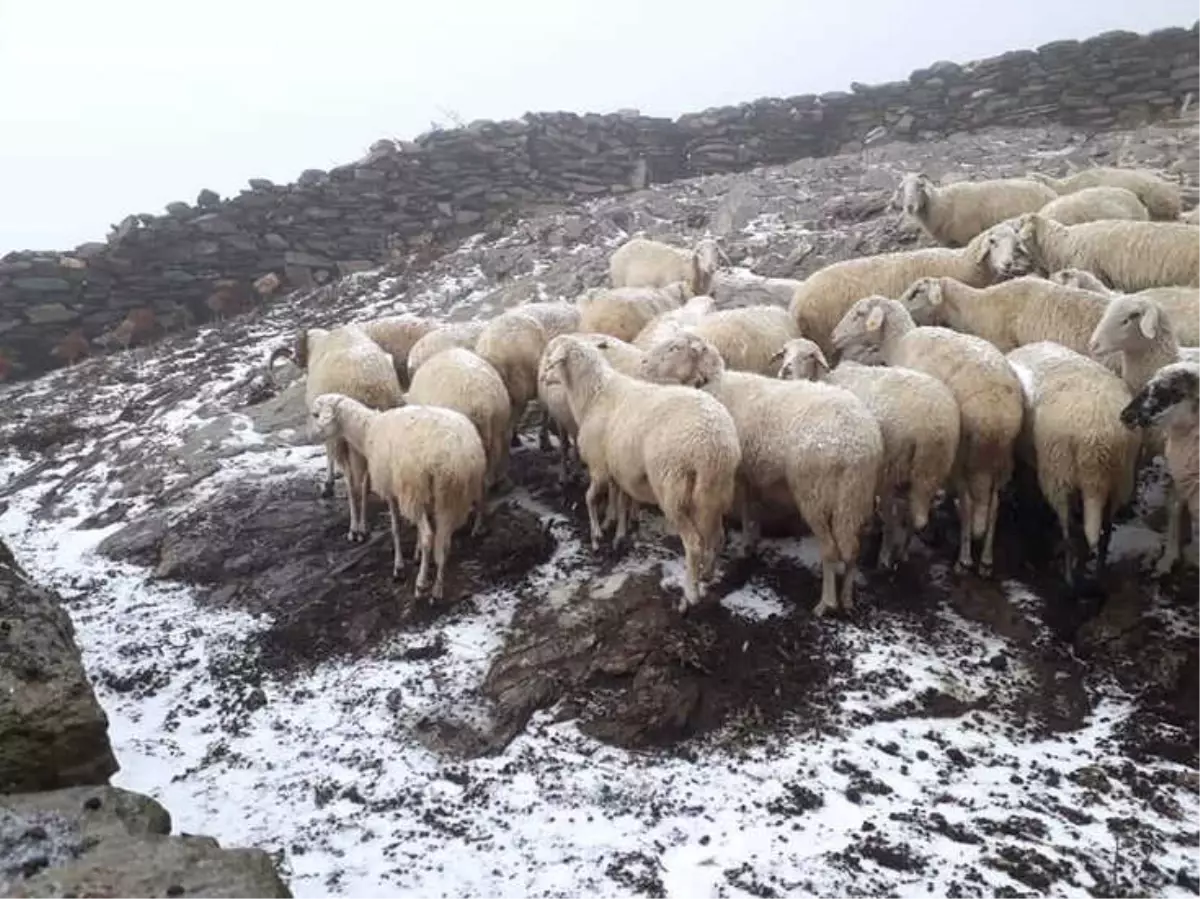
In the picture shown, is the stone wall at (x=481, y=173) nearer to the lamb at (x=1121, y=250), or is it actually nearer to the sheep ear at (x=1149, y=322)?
the lamb at (x=1121, y=250)

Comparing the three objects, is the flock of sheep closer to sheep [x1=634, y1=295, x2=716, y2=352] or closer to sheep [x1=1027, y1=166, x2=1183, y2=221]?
sheep [x1=634, y1=295, x2=716, y2=352]

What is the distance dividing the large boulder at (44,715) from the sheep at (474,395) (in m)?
3.39

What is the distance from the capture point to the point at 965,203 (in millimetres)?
11539

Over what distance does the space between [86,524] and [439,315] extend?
6.13m

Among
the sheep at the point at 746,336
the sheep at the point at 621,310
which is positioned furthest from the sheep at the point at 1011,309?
the sheep at the point at 621,310

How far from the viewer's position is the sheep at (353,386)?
8023 millimetres

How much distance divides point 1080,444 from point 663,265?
6709mm

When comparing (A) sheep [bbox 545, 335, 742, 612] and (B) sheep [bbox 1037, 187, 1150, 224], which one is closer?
(A) sheep [bbox 545, 335, 742, 612]

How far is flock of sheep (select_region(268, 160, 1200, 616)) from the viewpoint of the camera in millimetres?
6352

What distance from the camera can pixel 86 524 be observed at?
916cm

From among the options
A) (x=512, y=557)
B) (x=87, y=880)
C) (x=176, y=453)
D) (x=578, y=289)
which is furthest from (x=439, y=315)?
(x=87, y=880)

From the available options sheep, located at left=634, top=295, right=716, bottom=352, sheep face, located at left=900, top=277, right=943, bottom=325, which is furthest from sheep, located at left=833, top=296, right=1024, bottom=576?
sheep, located at left=634, top=295, right=716, bottom=352

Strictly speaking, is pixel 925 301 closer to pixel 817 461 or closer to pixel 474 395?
pixel 817 461

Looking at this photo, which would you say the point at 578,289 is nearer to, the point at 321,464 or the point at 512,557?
the point at 321,464
